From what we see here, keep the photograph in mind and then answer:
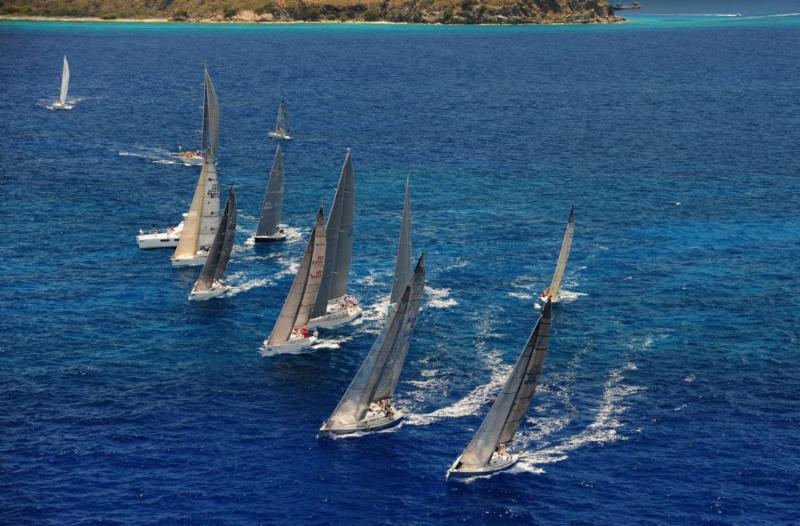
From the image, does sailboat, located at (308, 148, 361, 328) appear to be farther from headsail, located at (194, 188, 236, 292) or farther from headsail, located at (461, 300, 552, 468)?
headsail, located at (461, 300, 552, 468)

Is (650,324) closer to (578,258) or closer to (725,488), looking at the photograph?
(578,258)

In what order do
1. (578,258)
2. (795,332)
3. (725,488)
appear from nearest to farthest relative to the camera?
(725,488), (795,332), (578,258)

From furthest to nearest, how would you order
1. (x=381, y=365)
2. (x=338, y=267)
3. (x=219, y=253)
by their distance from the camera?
1. (x=219, y=253)
2. (x=338, y=267)
3. (x=381, y=365)

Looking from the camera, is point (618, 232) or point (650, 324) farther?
point (618, 232)

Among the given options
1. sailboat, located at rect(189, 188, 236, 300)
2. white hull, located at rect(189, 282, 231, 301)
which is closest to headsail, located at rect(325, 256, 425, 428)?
white hull, located at rect(189, 282, 231, 301)

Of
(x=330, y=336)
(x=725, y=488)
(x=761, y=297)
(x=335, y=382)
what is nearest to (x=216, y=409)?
(x=335, y=382)

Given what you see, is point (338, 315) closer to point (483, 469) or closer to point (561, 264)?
point (561, 264)

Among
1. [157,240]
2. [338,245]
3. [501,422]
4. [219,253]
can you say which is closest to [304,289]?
[338,245]

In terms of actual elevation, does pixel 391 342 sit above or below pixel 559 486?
above
